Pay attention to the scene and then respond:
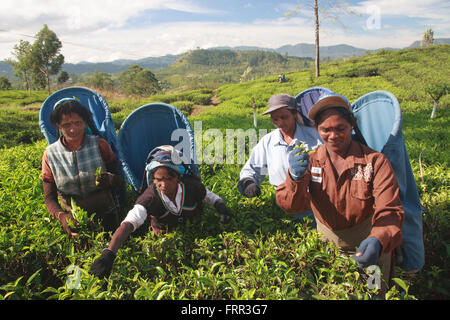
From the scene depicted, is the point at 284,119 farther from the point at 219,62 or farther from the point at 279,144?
the point at 219,62

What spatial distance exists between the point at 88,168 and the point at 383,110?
2624 mm

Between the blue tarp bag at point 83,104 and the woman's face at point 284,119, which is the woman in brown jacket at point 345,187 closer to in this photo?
the woman's face at point 284,119

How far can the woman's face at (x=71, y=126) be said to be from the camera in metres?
2.42

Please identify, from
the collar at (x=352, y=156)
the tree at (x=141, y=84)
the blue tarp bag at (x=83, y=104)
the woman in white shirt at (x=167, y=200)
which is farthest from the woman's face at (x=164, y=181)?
the tree at (x=141, y=84)

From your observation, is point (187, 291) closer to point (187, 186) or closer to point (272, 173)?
point (187, 186)

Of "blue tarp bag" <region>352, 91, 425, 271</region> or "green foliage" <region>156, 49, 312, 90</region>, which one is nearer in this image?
"blue tarp bag" <region>352, 91, 425, 271</region>

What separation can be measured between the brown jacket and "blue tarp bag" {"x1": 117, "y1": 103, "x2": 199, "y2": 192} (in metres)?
1.80

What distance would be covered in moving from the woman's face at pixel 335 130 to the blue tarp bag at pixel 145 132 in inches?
72.7

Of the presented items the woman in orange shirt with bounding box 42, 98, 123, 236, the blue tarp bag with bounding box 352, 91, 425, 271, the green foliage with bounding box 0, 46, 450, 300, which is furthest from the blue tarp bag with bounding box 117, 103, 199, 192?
the blue tarp bag with bounding box 352, 91, 425, 271

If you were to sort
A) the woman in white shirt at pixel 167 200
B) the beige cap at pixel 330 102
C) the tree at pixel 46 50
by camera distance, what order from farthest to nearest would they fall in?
the tree at pixel 46 50, the woman in white shirt at pixel 167 200, the beige cap at pixel 330 102

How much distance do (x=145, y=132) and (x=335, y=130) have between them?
239 cm

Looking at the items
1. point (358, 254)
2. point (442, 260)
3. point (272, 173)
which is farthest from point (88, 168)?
point (442, 260)

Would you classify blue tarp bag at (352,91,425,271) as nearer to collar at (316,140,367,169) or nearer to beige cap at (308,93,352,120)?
collar at (316,140,367,169)

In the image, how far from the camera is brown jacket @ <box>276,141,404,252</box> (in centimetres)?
152
